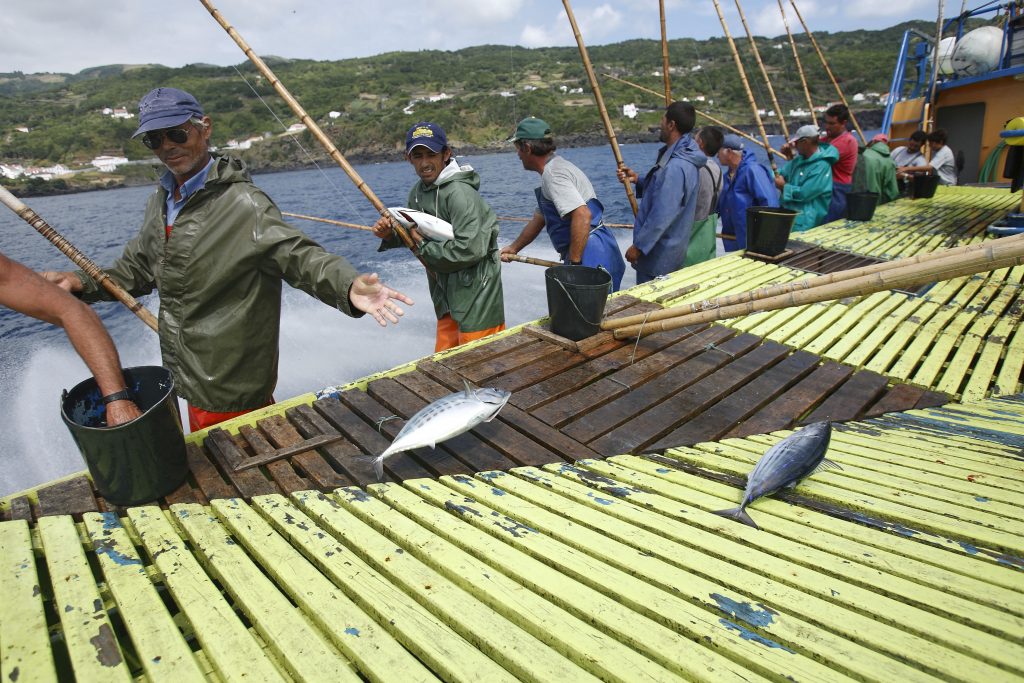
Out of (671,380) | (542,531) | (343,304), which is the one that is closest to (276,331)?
(343,304)

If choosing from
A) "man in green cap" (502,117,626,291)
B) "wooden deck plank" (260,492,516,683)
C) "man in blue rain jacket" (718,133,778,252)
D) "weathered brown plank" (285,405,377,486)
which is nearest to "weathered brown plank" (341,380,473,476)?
"weathered brown plank" (285,405,377,486)

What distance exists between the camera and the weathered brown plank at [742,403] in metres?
3.32

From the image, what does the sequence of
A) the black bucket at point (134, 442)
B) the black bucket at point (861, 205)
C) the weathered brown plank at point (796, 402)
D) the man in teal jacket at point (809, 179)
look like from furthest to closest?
the black bucket at point (861, 205) → the man in teal jacket at point (809, 179) → the weathered brown plank at point (796, 402) → the black bucket at point (134, 442)

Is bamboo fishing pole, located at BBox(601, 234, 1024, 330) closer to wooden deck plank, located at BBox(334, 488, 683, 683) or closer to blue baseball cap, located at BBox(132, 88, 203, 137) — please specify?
wooden deck plank, located at BBox(334, 488, 683, 683)

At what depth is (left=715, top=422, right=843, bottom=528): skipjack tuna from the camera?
8.15 ft

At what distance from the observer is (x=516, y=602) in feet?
6.37

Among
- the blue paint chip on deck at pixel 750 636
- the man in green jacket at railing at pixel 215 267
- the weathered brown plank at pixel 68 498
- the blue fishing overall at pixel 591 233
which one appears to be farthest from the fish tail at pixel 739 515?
Answer: the blue fishing overall at pixel 591 233

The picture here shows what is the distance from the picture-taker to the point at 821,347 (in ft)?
14.9

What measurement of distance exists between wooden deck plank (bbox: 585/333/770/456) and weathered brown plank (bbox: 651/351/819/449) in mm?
73

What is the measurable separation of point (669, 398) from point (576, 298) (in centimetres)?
115

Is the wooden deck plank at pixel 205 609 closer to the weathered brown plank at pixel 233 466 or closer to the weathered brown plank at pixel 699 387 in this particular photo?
the weathered brown plank at pixel 233 466

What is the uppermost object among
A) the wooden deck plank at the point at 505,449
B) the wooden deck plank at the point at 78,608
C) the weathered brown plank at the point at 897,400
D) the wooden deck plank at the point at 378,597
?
the wooden deck plank at the point at 78,608

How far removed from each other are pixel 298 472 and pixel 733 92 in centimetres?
7462

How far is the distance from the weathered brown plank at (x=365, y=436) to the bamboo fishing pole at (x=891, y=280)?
241 centimetres
